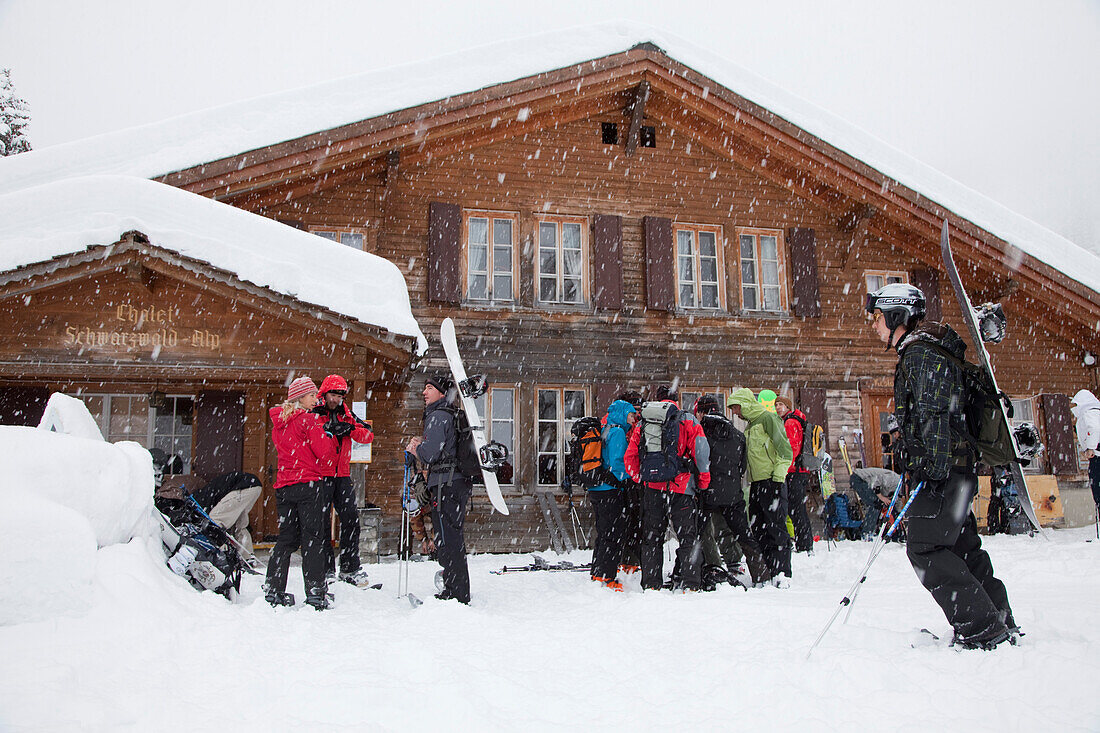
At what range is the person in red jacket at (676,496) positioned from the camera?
5992 mm

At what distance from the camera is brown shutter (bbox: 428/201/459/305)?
10836 millimetres

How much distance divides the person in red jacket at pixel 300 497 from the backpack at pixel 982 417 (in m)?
4.20

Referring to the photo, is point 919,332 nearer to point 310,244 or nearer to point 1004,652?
point 1004,652

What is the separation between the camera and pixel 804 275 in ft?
40.5

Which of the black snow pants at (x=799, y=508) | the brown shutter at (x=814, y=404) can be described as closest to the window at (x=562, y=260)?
the brown shutter at (x=814, y=404)

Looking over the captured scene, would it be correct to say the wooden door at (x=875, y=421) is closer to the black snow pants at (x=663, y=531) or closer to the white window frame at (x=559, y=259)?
the white window frame at (x=559, y=259)

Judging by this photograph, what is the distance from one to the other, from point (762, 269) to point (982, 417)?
9.44 meters

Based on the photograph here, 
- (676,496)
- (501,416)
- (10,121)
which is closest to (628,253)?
(501,416)

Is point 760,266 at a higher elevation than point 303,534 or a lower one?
higher

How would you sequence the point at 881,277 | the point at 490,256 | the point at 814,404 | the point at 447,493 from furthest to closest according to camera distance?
the point at 881,277 → the point at 814,404 → the point at 490,256 → the point at 447,493

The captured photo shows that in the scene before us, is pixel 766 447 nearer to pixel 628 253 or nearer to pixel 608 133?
pixel 628 253

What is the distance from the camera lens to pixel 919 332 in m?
3.56

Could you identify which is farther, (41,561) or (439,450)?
(439,450)

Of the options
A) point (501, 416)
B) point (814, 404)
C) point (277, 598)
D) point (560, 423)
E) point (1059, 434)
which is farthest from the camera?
point (1059, 434)
